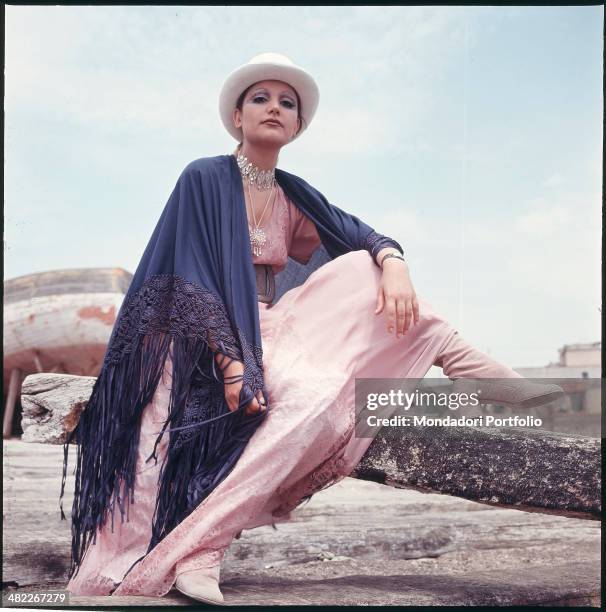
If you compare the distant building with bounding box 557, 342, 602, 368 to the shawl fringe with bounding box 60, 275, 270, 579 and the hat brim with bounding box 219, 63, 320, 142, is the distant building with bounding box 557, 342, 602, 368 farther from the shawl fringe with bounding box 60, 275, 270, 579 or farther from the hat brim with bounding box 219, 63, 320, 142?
the shawl fringe with bounding box 60, 275, 270, 579

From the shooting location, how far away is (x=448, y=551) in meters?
4.00

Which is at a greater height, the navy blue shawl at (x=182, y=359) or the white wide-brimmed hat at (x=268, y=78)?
the white wide-brimmed hat at (x=268, y=78)

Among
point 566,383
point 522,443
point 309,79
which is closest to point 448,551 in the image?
point 566,383

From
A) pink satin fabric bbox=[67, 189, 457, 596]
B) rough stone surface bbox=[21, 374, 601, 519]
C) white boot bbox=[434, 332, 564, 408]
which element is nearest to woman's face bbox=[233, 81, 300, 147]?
pink satin fabric bbox=[67, 189, 457, 596]

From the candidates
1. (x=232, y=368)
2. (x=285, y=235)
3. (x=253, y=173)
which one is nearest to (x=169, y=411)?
(x=232, y=368)

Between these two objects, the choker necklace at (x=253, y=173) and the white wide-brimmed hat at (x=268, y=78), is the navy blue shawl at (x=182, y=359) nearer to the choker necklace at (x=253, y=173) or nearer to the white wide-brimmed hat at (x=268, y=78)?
the choker necklace at (x=253, y=173)

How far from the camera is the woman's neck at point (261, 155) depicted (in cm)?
273

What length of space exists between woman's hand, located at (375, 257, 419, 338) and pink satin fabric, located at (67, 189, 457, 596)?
0.26 ft

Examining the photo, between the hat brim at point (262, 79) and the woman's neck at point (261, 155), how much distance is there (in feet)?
0.37

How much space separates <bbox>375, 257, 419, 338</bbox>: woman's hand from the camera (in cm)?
249

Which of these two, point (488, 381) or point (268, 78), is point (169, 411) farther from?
point (268, 78)

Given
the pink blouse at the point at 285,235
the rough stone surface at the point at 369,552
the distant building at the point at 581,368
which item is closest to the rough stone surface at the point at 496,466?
the rough stone surface at the point at 369,552

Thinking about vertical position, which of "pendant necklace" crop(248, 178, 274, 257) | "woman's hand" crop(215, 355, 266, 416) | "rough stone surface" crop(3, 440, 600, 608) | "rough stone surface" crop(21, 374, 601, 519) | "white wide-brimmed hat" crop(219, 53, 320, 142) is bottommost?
"rough stone surface" crop(3, 440, 600, 608)

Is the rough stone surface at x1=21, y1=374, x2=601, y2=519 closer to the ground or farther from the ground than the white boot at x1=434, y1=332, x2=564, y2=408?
closer to the ground
